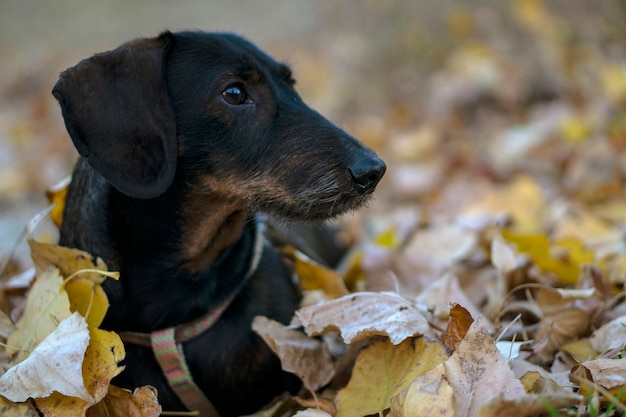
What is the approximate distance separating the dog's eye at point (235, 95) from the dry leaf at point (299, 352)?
819 mm

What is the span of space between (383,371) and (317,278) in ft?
3.05

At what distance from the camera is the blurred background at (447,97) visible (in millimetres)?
5949

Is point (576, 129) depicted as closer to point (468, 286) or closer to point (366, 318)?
point (468, 286)

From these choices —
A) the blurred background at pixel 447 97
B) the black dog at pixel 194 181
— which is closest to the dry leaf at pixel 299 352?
the black dog at pixel 194 181

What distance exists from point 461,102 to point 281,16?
5.47 m

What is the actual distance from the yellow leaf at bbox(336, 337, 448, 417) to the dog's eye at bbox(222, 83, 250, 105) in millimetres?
1045

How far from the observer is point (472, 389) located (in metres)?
2.14

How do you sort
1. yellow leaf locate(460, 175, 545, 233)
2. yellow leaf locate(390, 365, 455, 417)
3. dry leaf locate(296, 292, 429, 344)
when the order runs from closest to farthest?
yellow leaf locate(390, 365, 455, 417), dry leaf locate(296, 292, 429, 344), yellow leaf locate(460, 175, 545, 233)

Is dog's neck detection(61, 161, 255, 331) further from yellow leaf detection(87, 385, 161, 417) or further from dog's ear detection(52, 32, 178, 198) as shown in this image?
yellow leaf detection(87, 385, 161, 417)

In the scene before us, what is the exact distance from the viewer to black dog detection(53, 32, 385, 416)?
2730mm

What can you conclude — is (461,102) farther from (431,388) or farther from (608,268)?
(431,388)

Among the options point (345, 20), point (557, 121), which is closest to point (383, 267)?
point (557, 121)

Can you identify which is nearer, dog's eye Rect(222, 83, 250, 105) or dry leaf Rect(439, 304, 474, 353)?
dry leaf Rect(439, 304, 474, 353)

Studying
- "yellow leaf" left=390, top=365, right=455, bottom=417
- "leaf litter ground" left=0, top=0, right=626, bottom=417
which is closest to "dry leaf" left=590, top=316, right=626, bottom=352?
"leaf litter ground" left=0, top=0, right=626, bottom=417
